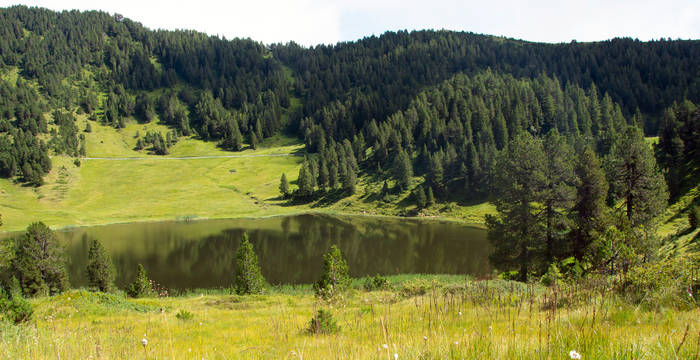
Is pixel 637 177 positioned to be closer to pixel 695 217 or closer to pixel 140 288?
pixel 695 217

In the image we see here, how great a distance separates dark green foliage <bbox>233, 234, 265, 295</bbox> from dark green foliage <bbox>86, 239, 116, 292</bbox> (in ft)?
41.0

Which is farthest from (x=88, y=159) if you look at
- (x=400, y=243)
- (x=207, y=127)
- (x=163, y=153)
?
(x=400, y=243)

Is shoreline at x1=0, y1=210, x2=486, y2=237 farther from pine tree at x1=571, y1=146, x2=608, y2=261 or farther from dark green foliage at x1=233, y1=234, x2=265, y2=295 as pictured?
dark green foliage at x1=233, y1=234, x2=265, y2=295

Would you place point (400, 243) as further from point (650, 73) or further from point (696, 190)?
point (650, 73)

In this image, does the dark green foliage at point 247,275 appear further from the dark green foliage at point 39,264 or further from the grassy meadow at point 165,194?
the grassy meadow at point 165,194

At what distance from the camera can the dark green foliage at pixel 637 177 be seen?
1132 inches

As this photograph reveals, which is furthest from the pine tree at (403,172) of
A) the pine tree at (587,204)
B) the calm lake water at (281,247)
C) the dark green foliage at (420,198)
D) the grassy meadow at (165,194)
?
the pine tree at (587,204)

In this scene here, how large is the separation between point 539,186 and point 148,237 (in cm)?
7153

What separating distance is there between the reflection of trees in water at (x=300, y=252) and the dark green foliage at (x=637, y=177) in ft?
49.6

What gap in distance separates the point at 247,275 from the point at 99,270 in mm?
14049

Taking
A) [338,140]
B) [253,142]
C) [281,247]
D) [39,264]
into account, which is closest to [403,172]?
[281,247]

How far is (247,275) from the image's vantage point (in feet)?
95.5

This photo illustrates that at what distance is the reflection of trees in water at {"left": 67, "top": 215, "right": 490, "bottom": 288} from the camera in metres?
42.5

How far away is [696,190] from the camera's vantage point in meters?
48.0
